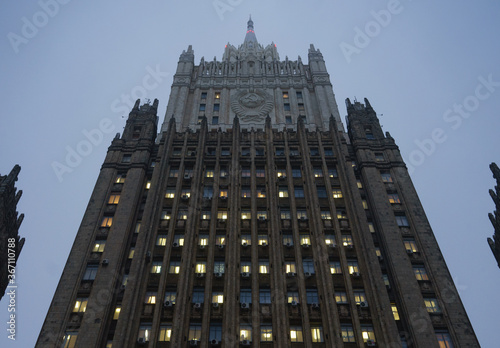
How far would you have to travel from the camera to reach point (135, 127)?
63812 mm

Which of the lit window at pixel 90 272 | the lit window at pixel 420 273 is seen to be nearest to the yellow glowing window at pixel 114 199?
the lit window at pixel 90 272

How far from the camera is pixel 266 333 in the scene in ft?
129

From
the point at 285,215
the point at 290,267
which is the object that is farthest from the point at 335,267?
the point at 285,215

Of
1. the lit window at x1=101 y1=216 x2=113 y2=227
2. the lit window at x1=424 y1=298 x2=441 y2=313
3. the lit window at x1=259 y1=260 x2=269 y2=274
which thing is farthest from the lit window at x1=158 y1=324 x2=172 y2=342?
the lit window at x1=424 y1=298 x2=441 y2=313

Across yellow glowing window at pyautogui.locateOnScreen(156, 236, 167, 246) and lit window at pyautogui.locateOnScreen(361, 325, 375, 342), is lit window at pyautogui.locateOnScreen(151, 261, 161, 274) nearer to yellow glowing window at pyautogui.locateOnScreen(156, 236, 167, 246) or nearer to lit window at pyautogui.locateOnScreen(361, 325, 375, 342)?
yellow glowing window at pyautogui.locateOnScreen(156, 236, 167, 246)

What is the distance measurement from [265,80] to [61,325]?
5191 cm

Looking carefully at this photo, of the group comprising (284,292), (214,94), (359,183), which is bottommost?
Result: (284,292)

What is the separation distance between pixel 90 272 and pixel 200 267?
36.7ft

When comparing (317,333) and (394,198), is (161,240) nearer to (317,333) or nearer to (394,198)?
(317,333)

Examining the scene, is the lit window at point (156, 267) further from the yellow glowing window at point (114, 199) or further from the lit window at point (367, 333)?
the lit window at point (367, 333)

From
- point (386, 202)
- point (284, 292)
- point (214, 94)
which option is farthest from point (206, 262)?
point (214, 94)

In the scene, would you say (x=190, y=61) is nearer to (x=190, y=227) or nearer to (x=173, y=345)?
(x=190, y=227)

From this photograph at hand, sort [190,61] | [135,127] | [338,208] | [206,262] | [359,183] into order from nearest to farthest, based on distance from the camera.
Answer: [206,262], [338,208], [359,183], [135,127], [190,61]

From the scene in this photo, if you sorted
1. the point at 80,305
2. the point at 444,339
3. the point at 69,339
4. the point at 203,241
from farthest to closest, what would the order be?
the point at 203,241, the point at 80,305, the point at 444,339, the point at 69,339
